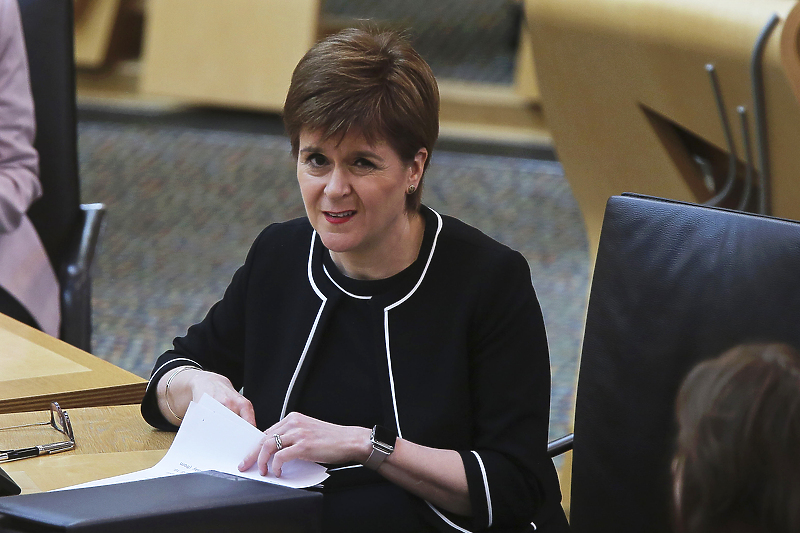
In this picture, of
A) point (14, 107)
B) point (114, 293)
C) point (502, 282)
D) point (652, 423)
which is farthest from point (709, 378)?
point (114, 293)

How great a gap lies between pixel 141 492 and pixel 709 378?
25.8 inches

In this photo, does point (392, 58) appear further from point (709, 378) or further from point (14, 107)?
point (14, 107)

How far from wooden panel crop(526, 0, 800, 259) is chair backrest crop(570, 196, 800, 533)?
1.29 feet

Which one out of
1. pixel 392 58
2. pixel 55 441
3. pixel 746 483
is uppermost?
pixel 392 58

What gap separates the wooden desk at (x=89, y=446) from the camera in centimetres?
125

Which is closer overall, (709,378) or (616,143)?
(709,378)

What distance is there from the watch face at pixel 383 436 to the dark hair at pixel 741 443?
345 millimetres

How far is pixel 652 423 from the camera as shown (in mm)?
1269

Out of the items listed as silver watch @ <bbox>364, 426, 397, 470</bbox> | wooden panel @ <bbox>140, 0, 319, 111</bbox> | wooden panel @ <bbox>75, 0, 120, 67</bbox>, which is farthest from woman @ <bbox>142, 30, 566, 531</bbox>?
wooden panel @ <bbox>75, 0, 120, 67</bbox>

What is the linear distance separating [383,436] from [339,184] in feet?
1.10

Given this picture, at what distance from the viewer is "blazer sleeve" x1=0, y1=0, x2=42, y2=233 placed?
2262 mm

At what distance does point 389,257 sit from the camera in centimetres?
146

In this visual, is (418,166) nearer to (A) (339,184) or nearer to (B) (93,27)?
(A) (339,184)

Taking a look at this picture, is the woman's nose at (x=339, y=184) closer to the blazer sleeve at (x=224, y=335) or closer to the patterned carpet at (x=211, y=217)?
the blazer sleeve at (x=224, y=335)
